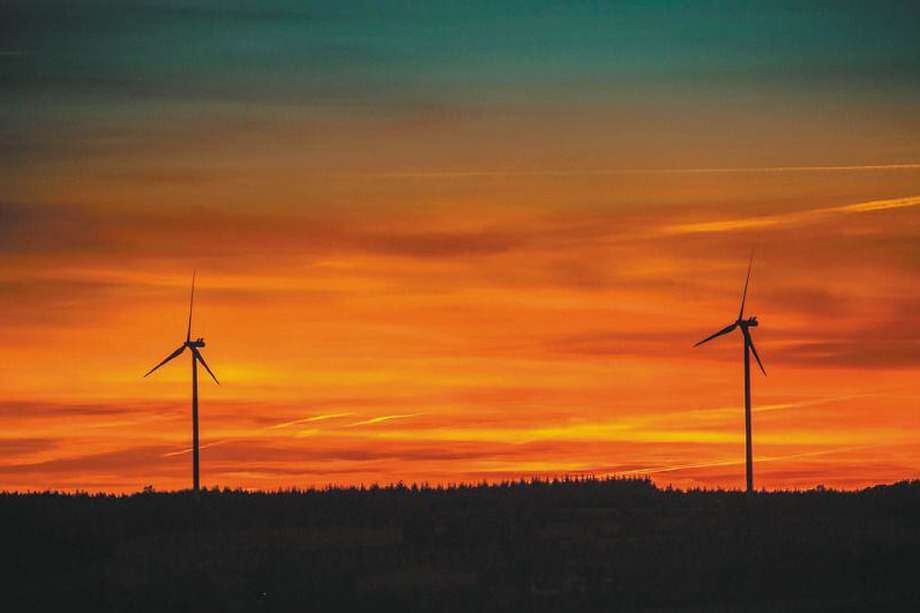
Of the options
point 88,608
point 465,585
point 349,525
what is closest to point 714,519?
point 349,525

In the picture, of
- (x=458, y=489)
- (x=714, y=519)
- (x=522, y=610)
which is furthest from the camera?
(x=458, y=489)

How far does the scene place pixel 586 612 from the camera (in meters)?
79.1

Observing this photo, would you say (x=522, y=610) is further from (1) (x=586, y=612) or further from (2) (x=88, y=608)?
→ (2) (x=88, y=608)

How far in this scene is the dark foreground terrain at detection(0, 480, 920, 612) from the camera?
83.4 meters

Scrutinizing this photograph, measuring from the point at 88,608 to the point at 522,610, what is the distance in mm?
21021

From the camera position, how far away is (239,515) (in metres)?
126

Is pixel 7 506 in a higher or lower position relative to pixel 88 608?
higher

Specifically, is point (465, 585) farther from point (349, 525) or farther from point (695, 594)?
point (349, 525)

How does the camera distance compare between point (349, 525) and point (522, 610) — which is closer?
point (522, 610)

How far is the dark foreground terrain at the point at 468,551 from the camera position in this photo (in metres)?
83.4

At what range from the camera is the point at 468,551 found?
4053 inches

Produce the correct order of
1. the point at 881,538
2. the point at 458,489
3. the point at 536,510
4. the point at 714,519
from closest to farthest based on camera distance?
the point at 881,538 < the point at 714,519 < the point at 536,510 < the point at 458,489

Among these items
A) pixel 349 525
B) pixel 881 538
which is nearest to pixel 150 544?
pixel 349 525

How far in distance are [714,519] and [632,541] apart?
13.4 metres
